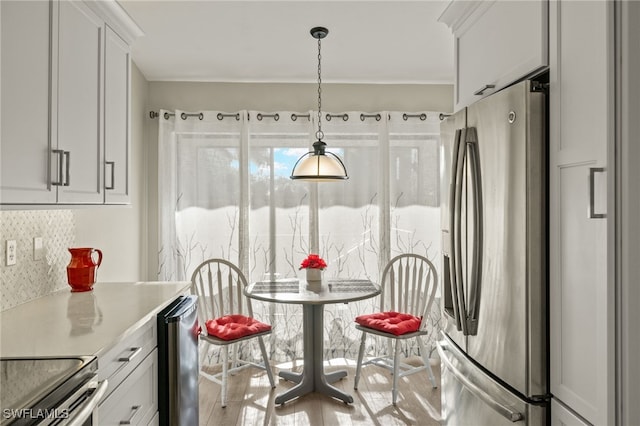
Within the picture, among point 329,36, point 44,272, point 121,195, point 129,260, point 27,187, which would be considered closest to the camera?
point 27,187

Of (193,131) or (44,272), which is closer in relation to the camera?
(44,272)

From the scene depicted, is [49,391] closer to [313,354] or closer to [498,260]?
[498,260]

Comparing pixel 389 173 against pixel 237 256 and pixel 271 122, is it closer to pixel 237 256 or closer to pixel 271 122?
pixel 271 122

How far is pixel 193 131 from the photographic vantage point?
3838mm

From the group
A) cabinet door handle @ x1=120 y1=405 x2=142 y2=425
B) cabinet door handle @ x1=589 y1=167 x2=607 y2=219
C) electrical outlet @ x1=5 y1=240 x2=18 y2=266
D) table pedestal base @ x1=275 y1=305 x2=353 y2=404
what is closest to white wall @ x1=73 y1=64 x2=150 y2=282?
electrical outlet @ x1=5 y1=240 x2=18 y2=266

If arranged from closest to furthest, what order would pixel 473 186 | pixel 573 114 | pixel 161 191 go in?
A: pixel 573 114 → pixel 473 186 → pixel 161 191

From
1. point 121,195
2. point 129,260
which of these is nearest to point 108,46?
point 121,195

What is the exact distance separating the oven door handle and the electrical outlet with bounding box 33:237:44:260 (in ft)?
3.82

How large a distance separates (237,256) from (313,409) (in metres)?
1.51

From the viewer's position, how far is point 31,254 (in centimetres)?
219

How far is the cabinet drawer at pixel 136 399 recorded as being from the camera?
157cm

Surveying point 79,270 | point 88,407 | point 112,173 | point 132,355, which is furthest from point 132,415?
point 112,173

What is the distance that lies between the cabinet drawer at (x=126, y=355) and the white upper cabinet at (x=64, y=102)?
0.64 meters

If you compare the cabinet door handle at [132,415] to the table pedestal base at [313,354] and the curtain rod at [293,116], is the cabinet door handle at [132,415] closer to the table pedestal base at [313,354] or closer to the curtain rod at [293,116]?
the table pedestal base at [313,354]
